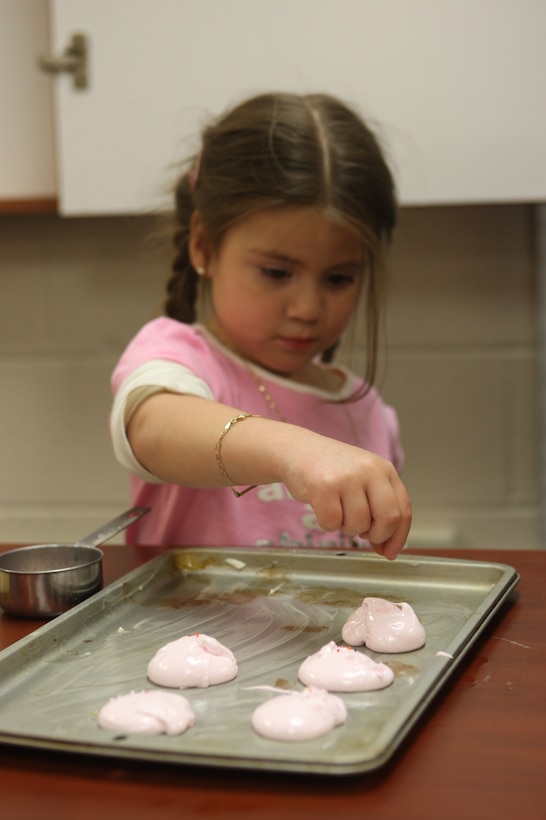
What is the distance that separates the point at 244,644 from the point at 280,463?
0.44ft

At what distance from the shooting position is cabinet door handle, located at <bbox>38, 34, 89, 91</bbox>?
1354mm

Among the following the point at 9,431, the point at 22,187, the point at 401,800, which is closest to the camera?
the point at 401,800

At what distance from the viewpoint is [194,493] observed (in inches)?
43.6

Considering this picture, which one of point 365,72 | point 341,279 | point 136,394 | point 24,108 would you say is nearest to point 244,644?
point 136,394

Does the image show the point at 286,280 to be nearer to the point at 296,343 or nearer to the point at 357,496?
the point at 296,343

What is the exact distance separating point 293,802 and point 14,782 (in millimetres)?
135

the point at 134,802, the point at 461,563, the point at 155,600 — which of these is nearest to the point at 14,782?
the point at 134,802

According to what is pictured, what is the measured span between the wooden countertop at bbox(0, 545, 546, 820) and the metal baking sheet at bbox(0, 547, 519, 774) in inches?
0.5

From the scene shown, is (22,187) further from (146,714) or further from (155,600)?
(146,714)

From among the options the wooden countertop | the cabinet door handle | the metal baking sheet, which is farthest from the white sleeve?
the cabinet door handle

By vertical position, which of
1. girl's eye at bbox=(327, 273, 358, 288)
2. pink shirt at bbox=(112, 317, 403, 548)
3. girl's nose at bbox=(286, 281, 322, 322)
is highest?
girl's eye at bbox=(327, 273, 358, 288)

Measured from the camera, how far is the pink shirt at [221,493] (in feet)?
3.60

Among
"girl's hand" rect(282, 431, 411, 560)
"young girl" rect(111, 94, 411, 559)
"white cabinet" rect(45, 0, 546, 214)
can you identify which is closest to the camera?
"girl's hand" rect(282, 431, 411, 560)

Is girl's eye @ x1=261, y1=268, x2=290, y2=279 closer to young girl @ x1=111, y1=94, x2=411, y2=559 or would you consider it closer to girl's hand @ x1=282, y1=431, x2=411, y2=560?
young girl @ x1=111, y1=94, x2=411, y2=559
